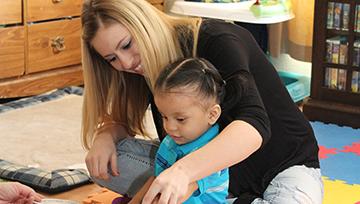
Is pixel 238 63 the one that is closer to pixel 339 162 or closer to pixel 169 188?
pixel 169 188

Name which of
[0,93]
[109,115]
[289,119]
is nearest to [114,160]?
[109,115]

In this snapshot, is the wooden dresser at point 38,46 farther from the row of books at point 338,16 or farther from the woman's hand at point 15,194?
the woman's hand at point 15,194

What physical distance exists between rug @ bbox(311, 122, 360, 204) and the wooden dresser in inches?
45.9

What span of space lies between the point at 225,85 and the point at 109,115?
44 cm

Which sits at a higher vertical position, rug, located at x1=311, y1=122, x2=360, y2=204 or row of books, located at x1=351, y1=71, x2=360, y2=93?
row of books, located at x1=351, y1=71, x2=360, y2=93

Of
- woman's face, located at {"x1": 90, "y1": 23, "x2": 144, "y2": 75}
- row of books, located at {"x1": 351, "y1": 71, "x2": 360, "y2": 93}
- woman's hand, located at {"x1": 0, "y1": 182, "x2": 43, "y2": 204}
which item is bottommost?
row of books, located at {"x1": 351, "y1": 71, "x2": 360, "y2": 93}

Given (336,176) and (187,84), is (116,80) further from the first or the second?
(336,176)

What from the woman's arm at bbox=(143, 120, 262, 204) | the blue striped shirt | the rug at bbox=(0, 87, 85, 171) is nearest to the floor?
the rug at bbox=(0, 87, 85, 171)

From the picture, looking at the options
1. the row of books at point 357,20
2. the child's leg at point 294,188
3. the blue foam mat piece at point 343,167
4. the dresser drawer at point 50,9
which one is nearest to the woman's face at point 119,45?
the child's leg at point 294,188

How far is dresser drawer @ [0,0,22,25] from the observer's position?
3098 millimetres

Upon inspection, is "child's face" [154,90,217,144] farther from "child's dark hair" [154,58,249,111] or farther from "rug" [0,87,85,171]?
"rug" [0,87,85,171]

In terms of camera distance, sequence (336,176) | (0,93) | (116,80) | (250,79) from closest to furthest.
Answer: (250,79) → (116,80) → (336,176) → (0,93)

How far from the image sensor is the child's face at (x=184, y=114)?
1.55 meters

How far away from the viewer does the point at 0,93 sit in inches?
125
